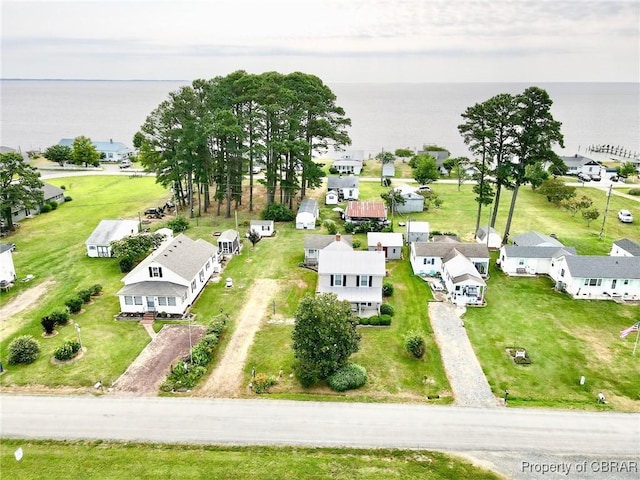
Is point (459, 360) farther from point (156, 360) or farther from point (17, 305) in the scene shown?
point (17, 305)

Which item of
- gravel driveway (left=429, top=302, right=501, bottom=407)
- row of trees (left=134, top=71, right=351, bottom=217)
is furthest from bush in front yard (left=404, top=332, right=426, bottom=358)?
row of trees (left=134, top=71, right=351, bottom=217)

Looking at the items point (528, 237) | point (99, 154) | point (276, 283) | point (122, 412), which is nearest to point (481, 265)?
point (528, 237)

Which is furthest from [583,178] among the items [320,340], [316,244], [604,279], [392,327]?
[320,340]

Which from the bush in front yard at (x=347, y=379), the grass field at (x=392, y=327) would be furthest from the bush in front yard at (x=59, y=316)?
the bush in front yard at (x=347, y=379)

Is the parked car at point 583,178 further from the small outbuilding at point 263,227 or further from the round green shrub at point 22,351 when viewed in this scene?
the round green shrub at point 22,351

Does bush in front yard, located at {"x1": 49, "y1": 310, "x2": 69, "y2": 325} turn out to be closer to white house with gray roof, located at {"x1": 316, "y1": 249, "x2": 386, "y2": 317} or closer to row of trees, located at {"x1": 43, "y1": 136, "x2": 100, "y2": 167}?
white house with gray roof, located at {"x1": 316, "y1": 249, "x2": 386, "y2": 317}

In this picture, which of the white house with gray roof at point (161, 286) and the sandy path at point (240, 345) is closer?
the sandy path at point (240, 345)
